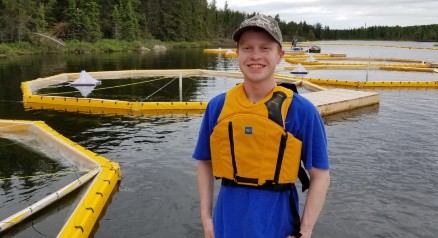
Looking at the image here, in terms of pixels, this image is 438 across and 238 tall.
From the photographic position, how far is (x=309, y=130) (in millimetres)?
2449

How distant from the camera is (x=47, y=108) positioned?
17.5 meters

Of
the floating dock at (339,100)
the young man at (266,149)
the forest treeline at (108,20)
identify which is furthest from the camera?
the forest treeline at (108,20)

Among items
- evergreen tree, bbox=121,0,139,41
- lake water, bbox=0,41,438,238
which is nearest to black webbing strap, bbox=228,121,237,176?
lake water, bbox=0,41,438,238

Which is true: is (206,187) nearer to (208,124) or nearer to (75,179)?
(208,124)

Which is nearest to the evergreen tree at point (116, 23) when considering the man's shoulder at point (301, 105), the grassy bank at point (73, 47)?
the grassy bank at point (73, 47)

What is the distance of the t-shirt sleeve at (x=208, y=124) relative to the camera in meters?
2.71

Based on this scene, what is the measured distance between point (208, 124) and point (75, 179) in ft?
24.0

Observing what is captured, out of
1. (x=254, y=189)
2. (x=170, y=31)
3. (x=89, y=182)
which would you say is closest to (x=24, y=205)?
(x=89, y=182)

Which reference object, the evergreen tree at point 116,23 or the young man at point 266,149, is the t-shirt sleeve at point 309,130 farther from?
the evergreen tree at point 116,23

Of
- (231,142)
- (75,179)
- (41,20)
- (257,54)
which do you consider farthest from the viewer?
(41,20)

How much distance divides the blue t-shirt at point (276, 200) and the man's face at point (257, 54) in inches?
11.8

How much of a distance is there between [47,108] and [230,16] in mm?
134983

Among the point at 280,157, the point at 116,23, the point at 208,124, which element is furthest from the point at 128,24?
the point at 280,157

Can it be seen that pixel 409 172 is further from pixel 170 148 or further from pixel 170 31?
pixel 170 31
